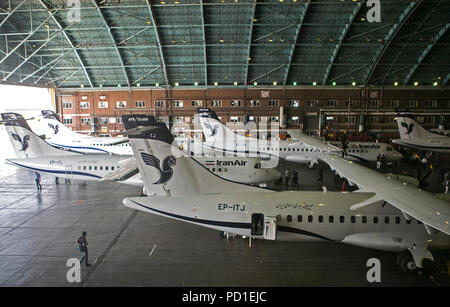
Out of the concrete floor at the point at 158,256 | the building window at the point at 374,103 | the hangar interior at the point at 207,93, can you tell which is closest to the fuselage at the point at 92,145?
the hangar interior at the point at 207,93

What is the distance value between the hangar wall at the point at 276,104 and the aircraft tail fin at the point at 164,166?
34024 mm

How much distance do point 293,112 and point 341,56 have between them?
1098 centimetres

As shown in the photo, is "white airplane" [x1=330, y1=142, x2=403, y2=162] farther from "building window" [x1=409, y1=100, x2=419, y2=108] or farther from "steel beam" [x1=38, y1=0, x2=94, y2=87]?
"steel beam" [x1=38, y1=0, x2=94, y2=87]

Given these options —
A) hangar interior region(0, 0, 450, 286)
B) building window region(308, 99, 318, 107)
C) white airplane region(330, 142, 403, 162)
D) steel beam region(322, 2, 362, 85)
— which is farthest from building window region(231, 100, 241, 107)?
white airplane region(330, 142, 403, 162)

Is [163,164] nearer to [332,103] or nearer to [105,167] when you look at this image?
[105,167]

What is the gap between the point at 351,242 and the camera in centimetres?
1179

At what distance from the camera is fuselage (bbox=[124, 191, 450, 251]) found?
458 inches

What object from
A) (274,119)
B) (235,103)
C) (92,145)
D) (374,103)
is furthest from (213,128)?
(374,103)

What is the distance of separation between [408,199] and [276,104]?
38940mm

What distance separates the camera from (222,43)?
3775cm

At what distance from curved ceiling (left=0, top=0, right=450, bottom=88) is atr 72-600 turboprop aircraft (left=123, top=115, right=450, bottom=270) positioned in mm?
25475

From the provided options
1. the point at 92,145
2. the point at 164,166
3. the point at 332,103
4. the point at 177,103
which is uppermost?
the point at 177,103
